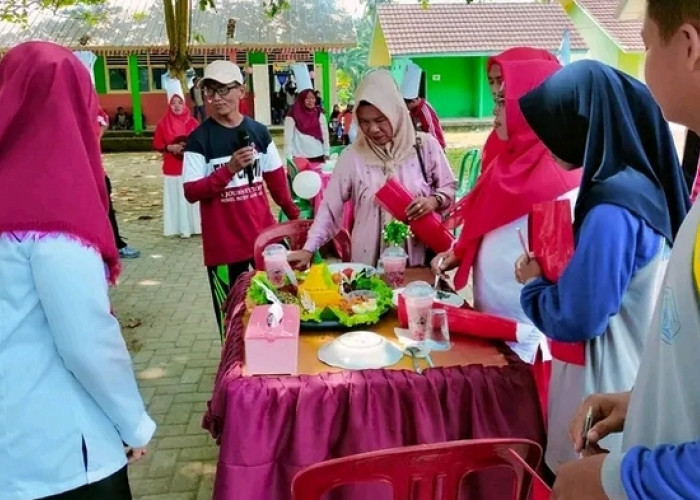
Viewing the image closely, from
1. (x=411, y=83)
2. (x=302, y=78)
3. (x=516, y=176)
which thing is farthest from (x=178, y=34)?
(x=516, y=176)

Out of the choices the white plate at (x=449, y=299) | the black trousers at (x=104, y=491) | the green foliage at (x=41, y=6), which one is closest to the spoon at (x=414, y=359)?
the white plate at (x=449, y=299)

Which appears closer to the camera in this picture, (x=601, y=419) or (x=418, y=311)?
(x=601, y=419)

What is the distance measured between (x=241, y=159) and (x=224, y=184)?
0.17 metres

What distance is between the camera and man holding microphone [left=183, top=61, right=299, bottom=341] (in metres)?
3.62

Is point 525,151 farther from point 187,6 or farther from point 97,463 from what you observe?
point 187,6

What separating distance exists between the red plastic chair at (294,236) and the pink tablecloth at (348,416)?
1390 mm

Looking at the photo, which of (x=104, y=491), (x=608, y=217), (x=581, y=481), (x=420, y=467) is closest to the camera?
(x=581, y=481)

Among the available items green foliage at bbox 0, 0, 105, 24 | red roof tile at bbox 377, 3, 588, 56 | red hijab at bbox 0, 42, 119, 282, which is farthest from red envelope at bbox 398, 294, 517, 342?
red roof tile at bbox 377, 3, 588, 56

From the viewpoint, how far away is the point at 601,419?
4.00 feet

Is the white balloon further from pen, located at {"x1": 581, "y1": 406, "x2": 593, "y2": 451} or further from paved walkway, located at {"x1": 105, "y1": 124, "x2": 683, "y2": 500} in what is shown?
pen, located at {"x1": 581, "y1": 406, "x2": 593, "y2": 451}

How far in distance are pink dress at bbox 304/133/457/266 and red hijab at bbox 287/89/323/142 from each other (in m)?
5.34

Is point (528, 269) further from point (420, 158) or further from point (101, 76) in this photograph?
point (101, 76)

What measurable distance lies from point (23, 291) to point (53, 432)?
13.4 inches

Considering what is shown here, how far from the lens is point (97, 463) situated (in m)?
1.61
